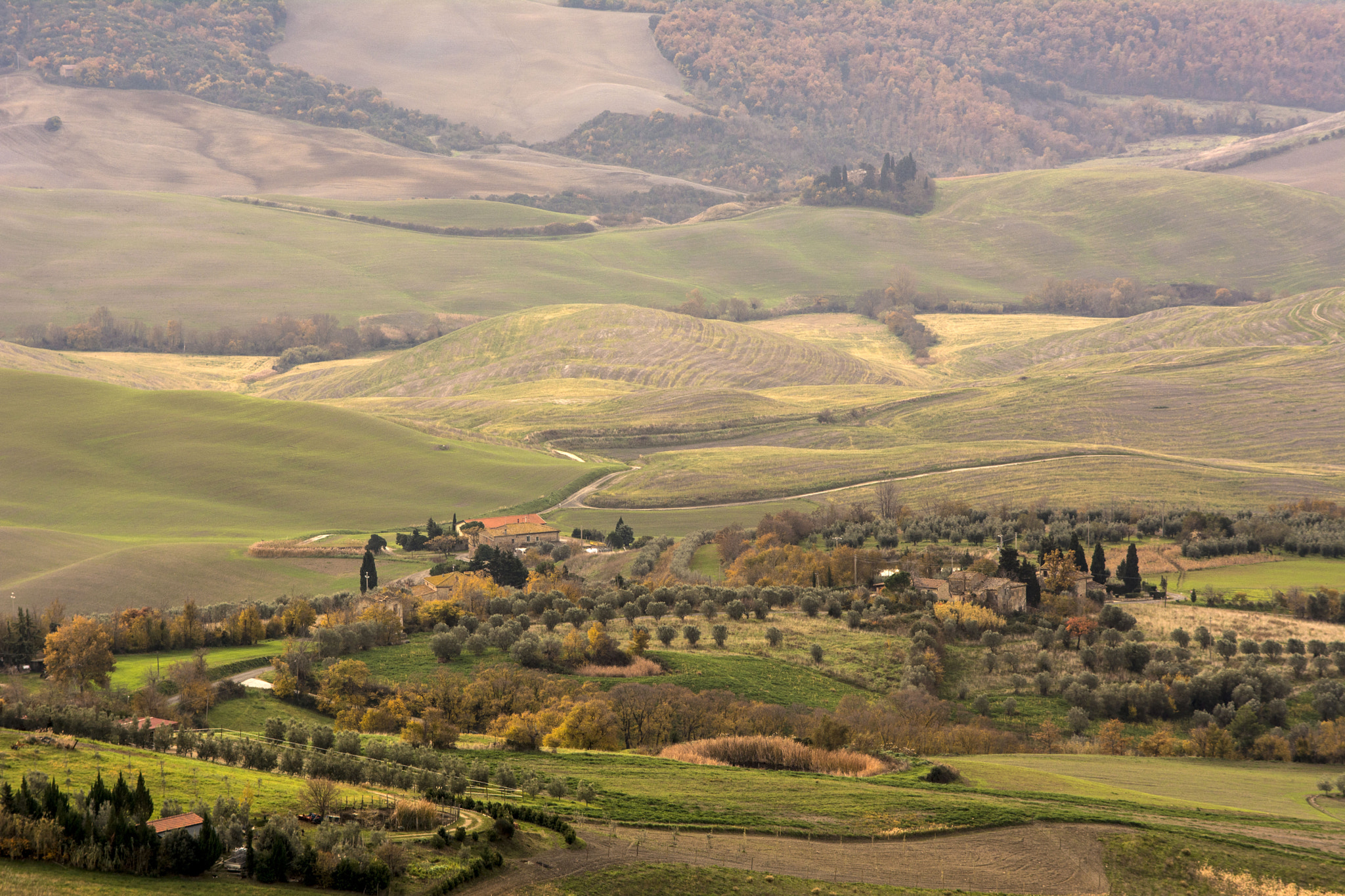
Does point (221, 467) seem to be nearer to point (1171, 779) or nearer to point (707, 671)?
point (707, 671)

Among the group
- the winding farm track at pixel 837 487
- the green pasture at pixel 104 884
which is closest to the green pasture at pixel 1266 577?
the winding farm track at pixel 837 487

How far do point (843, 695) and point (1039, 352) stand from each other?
15199 cm

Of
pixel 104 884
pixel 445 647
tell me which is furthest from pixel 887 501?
pixel 104 884

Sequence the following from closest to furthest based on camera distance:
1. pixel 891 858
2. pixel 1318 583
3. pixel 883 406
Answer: pixel 891 858, pixel 1318 583, pixel 883 406

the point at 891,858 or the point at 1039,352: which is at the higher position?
the point at 1039,352

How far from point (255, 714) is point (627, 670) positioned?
15.3 m

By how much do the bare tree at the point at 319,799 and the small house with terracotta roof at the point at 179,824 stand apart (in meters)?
2.86

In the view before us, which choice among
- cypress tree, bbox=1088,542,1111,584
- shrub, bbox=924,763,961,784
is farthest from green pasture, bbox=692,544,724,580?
shrub, bbox=924,763,961,784

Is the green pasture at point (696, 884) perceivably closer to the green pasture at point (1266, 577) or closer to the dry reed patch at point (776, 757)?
the dry reed patch at point (776, 757)

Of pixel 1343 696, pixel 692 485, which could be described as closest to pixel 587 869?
pixel 1343 696

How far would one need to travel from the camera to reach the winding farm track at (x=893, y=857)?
90.4 ft

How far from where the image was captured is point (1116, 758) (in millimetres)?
45094

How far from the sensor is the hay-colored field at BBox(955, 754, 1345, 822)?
121ft

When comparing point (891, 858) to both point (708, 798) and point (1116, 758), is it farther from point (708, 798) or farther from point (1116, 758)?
point (1116, 758)
